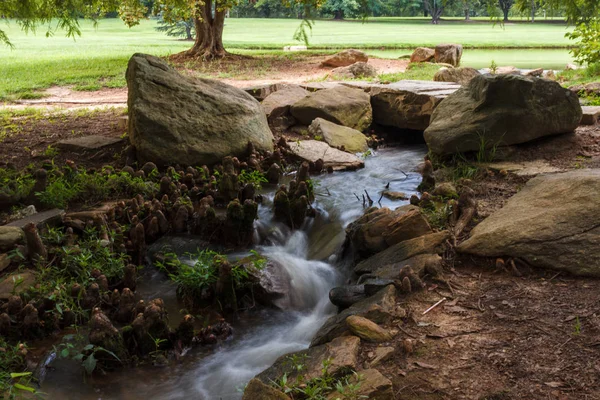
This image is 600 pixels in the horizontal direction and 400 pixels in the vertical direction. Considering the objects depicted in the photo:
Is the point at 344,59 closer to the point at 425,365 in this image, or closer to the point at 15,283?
the point at 15,283

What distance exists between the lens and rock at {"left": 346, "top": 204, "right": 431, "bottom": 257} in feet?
16.9

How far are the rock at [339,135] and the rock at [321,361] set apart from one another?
242 inches

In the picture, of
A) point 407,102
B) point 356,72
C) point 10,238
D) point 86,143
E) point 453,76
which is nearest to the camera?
point 10,238

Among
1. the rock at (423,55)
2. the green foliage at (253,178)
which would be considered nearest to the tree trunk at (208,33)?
the rock at (423,55)

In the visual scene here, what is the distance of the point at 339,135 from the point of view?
9.84 metres

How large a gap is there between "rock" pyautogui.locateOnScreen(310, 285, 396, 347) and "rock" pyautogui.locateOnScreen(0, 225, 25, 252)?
3155mm

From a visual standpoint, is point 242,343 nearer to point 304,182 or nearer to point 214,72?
point 304,182

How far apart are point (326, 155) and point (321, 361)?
5653 millimetres

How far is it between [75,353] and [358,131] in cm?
701

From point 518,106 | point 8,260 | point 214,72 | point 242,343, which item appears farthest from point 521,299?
point 214,72

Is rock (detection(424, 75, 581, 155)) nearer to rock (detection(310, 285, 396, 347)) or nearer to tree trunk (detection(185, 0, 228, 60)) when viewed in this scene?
rock (detection(310, 285, 396, 347))

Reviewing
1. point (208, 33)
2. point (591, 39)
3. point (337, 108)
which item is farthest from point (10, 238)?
point (208, 33)

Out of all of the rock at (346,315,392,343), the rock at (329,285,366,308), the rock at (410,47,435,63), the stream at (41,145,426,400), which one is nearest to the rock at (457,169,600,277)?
the rock at (329,285,366,308)

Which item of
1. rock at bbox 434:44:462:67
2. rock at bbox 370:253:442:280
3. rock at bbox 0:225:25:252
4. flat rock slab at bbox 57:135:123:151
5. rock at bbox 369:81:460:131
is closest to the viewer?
rock at bbox 370:253:442:280
